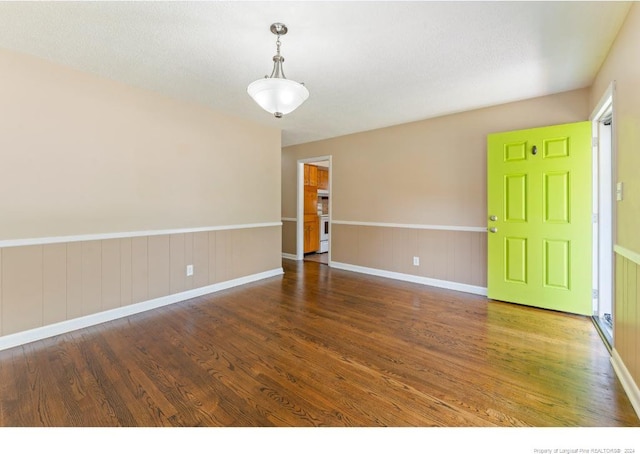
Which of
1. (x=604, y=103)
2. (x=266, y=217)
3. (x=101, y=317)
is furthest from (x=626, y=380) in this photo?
(x=101, y=317)

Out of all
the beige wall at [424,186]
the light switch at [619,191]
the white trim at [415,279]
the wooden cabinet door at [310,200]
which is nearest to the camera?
the light switch at [619,191]

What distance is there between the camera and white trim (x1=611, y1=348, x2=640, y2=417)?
1.56 metres

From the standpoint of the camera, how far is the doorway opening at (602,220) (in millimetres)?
2701

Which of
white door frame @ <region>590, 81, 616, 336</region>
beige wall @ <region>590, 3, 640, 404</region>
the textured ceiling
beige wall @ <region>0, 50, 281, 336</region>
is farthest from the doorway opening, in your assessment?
beige wall @ <region>0, 50, 281, 336</region>

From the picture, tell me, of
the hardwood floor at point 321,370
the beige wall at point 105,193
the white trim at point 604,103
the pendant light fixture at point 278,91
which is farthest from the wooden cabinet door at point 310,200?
the white trim at point 604,103

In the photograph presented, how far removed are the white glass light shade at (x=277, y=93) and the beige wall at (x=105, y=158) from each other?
5.72 feet

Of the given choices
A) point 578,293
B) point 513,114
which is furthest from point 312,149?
point 578,293

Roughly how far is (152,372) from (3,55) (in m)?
2.59

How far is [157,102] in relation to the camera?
3.09 m

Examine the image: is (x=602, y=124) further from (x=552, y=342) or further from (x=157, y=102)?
(x=157, y=102)

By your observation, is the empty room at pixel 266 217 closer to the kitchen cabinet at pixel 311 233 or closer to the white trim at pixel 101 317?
the white trim at pixel 101 317

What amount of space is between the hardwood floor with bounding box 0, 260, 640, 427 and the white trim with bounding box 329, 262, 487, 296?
21.9 inches

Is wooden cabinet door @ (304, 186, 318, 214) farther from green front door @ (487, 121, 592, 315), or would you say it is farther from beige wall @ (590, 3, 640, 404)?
beige wall @ (590, 3, 640, 404)

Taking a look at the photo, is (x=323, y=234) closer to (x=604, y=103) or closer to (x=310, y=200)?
(x=310, y=200)
